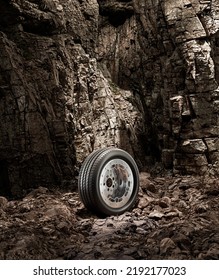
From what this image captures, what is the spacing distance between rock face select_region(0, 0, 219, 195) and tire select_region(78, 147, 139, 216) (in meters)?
2.83

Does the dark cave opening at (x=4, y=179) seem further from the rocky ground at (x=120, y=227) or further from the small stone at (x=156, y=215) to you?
the small stone at (x=156, y=215)

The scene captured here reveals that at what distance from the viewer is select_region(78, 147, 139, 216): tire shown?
6.72 meters

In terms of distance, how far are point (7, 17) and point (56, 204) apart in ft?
18.3

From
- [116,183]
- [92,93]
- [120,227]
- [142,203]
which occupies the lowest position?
[120,227]

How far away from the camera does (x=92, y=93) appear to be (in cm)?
1122

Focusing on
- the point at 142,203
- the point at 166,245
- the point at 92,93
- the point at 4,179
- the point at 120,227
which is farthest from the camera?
the point at 92,93

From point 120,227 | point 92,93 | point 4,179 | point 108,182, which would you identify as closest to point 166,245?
point 120,227

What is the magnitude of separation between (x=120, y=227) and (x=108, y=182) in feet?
3.40

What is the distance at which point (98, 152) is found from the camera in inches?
279

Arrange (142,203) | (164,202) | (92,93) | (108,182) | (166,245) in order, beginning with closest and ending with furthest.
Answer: (166,245), (108,182), (164,202), (142,203), (92,93)

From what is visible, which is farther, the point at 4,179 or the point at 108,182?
the point at 4,179

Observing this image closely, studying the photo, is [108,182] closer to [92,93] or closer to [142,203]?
[142,203]

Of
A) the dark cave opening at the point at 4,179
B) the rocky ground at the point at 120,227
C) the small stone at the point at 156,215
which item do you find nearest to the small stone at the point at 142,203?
the rocky ground at the point at 120,227
